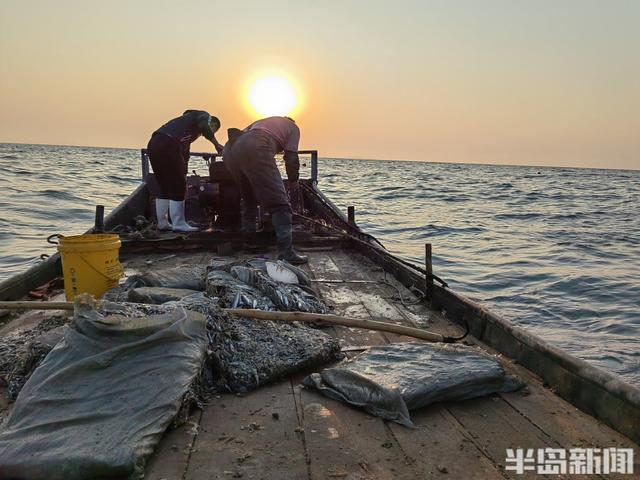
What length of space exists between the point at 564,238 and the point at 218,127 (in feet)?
33.8

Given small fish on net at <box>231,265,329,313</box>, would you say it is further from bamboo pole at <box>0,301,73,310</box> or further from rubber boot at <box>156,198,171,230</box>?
rubber boot at <box>156,198,171,230</box>

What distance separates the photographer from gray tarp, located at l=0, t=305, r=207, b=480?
1.68 metres

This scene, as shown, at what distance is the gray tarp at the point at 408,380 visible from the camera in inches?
87.6

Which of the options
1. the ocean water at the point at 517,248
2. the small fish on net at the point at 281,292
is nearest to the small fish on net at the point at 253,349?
the small fish on net at the point at 281,292

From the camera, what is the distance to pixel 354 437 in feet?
6.62

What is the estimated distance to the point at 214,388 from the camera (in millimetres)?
2393

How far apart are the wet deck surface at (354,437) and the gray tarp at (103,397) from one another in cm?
15

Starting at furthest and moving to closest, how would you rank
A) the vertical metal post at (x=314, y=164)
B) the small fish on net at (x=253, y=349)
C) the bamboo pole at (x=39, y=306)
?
the vertical metal post at (x=314, y=164)
the bamboo pole at (x=39, y=306)
the small fish on net at (x=253, y=349)

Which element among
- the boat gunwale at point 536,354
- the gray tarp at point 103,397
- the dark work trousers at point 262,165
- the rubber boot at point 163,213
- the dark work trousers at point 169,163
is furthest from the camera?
the rubber boot at point 163,213

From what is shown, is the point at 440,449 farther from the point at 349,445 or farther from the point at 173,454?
the point at 173,454

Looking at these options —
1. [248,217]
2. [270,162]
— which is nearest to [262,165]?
[270,162]

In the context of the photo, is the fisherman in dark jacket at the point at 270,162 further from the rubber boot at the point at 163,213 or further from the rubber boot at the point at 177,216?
the rubber boot at the point at 163,213

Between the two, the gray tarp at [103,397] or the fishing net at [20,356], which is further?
the fishing net at [20,356]

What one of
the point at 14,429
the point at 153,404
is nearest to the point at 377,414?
the point at 153,404
